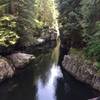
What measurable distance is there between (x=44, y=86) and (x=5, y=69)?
5562 millimetres

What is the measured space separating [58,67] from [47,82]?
694 cm

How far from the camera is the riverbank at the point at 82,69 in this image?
98.7ft

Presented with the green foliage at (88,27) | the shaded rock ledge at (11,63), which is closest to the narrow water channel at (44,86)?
the shaded rock ledge at (11,63)

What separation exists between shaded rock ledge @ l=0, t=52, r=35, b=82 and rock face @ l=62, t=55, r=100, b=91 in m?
6.45

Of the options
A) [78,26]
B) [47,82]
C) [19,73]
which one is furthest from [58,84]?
[78,26]

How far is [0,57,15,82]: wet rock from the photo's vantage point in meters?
33.4

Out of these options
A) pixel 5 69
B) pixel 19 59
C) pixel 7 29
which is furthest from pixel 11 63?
pixel 7 29

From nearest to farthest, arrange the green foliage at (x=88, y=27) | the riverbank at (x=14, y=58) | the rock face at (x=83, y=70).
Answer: the rock face at (x=83, y=70) < the green foliage at (x=88, y=27) < the riverbank at (x=14, y=58)

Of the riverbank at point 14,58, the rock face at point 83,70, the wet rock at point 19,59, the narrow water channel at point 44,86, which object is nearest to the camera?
the narrow water channel at point 44,86

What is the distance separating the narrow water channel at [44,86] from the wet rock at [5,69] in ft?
2.62

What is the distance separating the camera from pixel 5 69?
3422 cm

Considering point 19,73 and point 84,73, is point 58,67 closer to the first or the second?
point 19,73

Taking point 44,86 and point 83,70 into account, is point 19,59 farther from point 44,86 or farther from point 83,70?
point 83,70

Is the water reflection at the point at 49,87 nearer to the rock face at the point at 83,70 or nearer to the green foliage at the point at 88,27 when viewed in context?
the rock face at the point at 83,70
